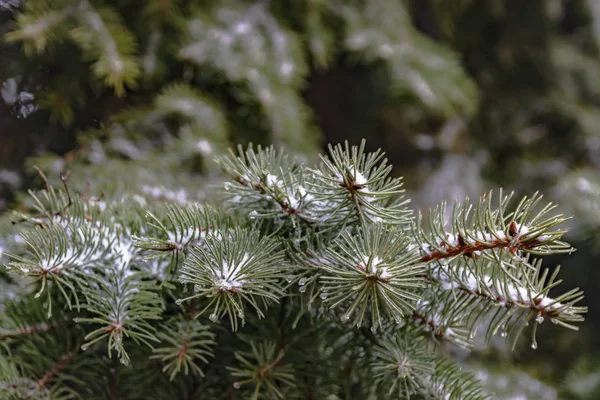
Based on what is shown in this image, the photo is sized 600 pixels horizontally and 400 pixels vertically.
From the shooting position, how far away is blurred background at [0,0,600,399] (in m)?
0.64

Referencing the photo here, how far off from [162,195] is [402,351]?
1.21ft

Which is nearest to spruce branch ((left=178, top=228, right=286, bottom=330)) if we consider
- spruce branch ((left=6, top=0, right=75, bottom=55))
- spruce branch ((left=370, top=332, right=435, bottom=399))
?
spruce branch ((left=370, top=332, right=435, bottom=399))

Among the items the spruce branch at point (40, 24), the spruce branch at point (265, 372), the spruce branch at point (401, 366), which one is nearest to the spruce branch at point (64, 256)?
the spruce branch at point (265, 372)

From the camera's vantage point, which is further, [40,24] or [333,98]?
[333,98]

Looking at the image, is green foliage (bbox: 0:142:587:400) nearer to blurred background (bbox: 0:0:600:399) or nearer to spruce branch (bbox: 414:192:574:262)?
spruce branch (bbox: 414:192:574:262)

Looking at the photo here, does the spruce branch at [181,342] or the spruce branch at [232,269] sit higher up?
the spruce branch at [232,269]

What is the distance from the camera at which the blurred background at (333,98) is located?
0.64 m

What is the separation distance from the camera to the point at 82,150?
0.66 metres

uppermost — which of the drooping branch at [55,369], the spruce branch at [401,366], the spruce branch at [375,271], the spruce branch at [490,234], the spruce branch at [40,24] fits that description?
the spruce branch at [40,24]

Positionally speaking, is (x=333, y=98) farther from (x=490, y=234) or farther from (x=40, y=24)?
(x=490, y=234)

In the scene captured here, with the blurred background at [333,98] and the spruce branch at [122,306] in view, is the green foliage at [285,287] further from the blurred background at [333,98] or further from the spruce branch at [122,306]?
the blurred background at [333,98]

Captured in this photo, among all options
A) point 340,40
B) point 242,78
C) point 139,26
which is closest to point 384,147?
point 340,40

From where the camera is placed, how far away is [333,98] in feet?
Answer: 3.27

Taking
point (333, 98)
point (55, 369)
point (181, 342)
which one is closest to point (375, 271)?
point (181, 342)
